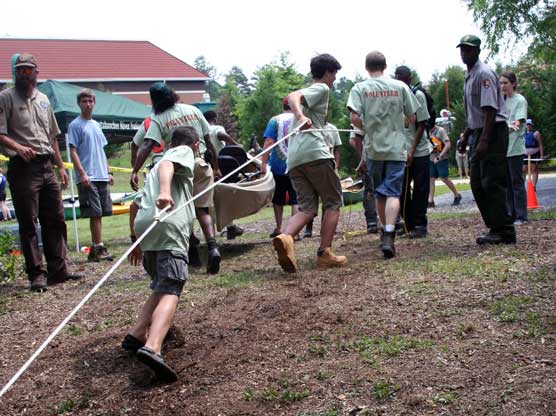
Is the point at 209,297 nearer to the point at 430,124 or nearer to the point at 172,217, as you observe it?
the point at 172,217

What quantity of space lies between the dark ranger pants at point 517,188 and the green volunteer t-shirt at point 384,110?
6.72 feet

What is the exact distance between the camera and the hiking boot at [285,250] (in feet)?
20.1

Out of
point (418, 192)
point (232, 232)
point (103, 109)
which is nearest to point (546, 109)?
point (103, 109)

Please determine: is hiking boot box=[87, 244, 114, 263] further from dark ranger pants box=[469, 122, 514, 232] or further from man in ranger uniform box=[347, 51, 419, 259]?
dark ranger pants box=[469, 122, 514, 232]

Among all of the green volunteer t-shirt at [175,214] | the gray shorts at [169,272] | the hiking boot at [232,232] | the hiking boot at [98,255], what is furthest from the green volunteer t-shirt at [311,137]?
the hiking boot at [232,232]

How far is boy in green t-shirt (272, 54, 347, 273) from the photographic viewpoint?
6.44m

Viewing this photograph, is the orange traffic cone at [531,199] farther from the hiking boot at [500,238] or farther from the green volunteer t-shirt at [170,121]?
the green volunteer t-shirt at [170,121]

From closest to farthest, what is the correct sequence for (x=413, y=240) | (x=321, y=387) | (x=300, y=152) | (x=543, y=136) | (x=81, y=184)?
(x=321, y=387) < (x=300, y=152) < (x=413, y=240) < (x=81, y=184) < (x=543, y=136)

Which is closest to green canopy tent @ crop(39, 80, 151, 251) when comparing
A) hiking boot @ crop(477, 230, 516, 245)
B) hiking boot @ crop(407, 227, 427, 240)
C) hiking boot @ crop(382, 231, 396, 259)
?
hiking boot @ crop(407, 227, 427, 240)

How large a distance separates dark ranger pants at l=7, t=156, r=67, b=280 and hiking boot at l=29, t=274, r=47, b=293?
0.03 meters

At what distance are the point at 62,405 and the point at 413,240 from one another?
15.1 ft

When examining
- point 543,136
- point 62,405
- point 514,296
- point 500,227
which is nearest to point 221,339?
point 62,405

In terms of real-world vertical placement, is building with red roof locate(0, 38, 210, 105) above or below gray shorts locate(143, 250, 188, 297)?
above

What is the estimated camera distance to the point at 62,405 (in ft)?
13.9
